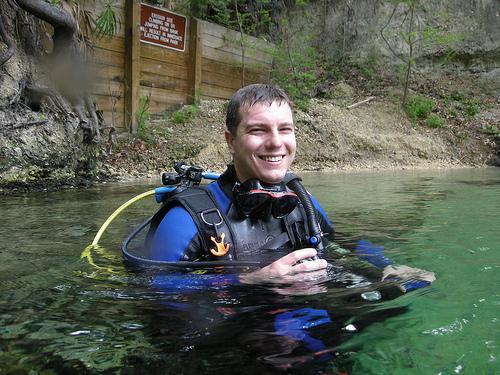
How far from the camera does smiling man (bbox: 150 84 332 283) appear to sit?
2285 millimetres

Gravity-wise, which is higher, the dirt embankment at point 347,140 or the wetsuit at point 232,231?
the dirt embankment at point 347,140

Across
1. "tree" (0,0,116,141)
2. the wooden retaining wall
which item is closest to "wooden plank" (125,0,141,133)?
the wooden retaining wall

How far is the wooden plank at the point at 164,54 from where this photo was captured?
9227 mm

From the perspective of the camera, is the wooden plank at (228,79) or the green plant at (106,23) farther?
the wooden plank at (228,79)

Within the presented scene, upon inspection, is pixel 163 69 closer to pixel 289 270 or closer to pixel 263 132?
pixel 263 132

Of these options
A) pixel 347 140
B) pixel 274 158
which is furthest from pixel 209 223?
pixel 347 140

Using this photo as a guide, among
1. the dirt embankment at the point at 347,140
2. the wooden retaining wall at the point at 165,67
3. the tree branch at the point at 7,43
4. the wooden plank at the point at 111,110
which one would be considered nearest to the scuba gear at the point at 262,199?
the tree branch at the point at 7,43

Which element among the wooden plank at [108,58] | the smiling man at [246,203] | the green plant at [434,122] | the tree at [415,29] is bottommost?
the smiling man at [246,203]

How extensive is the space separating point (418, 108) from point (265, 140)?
10.4m

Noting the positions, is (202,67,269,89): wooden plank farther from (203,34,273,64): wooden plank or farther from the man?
the man

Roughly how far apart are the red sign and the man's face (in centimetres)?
743

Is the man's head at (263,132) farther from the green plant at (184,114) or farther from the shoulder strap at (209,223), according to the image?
the green plant at (184,114)

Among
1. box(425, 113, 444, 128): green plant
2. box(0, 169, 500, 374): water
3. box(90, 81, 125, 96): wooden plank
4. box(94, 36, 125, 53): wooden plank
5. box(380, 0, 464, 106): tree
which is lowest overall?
box(0, 169, 500, 374): water

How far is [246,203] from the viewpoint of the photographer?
91.0 inches
